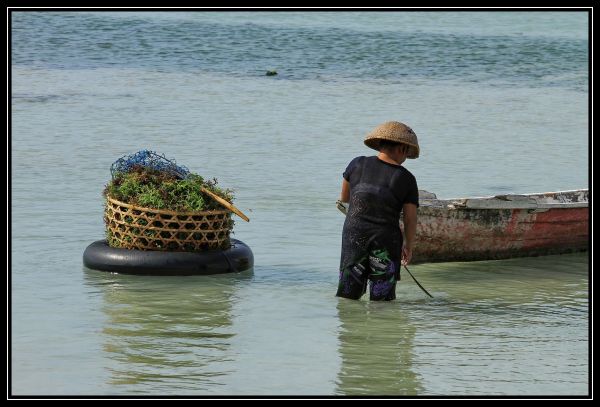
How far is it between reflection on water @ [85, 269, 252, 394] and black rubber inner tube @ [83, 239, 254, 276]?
0.07 metres

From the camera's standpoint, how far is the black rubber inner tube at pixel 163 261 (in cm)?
1195

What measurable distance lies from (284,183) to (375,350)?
801cm

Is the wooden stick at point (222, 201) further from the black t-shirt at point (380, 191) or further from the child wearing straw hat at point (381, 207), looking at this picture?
the black t-shirt at point (380, 191)

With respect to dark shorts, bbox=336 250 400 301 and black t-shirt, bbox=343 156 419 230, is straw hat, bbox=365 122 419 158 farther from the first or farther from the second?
dark shorts, bbox=336 250 400 301

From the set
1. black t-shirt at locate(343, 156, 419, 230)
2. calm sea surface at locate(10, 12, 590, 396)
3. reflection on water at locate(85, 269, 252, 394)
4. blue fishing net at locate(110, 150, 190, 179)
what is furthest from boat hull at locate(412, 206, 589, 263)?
blue fishing net at locate(110, 150, 190, 179)

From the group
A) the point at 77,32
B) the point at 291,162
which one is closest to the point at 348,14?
the point at 77,32

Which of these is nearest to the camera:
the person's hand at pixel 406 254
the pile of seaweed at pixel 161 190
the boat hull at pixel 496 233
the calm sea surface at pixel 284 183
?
the calm sea surface at pixel 284 183

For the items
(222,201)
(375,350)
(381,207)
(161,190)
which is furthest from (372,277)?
(161,190)

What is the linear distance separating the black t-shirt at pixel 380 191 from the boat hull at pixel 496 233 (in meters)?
2.01

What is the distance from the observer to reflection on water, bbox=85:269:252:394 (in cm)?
901

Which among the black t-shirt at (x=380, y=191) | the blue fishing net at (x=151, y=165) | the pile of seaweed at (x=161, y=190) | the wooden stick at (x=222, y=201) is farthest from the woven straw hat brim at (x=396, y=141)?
the blue fishing net at (x=151, y=165)

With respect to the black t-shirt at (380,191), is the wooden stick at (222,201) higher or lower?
lower

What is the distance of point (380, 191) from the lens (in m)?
10.6
